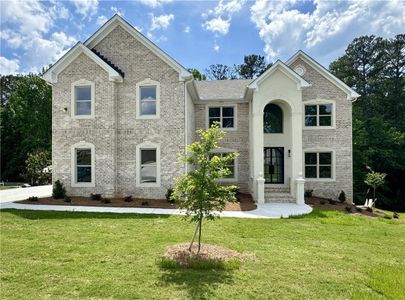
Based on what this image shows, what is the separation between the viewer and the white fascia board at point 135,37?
14484mm

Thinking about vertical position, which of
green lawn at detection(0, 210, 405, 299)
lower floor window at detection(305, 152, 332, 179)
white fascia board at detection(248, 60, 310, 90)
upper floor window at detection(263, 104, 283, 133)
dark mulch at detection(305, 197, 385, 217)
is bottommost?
dark mulch at detection(305, 197, 385, 217)

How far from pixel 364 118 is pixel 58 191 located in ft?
106

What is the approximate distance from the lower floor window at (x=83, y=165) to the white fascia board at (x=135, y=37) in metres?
6.29

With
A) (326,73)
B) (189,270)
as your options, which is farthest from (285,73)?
(189,270)

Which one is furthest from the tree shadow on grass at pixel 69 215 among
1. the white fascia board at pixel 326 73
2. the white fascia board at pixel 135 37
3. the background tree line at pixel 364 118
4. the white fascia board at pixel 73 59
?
the background tree line at pixel 364 118

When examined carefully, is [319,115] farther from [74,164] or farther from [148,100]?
[74,164]

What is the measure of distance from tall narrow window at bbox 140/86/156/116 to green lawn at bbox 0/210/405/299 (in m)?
6.88

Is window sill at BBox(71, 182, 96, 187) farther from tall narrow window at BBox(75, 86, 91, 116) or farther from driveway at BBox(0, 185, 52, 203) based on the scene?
tall narrow window at BBox(75, 86, 91, 116)

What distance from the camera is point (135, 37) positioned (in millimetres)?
14977

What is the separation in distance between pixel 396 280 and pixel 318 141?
43.5 ft

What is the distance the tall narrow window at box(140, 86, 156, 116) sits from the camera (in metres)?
14.9

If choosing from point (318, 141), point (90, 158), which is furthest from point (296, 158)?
point (90, 158)

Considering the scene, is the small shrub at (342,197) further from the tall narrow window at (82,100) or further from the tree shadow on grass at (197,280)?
the tall narrow window at (82,100)

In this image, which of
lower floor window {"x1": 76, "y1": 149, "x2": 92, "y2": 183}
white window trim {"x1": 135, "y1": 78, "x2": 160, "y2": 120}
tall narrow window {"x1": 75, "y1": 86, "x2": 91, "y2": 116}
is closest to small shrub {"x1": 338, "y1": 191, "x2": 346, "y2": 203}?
white window trim {"x1": 135, "y1": 78, "x2": 160, "y2": 120}
